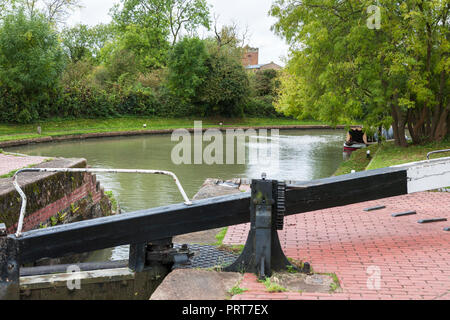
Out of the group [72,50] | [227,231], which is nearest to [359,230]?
[227,231]

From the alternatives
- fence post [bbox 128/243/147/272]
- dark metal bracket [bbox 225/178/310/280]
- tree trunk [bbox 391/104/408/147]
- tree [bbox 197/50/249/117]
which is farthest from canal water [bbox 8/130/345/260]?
tree [bbox 197/50/249/117]

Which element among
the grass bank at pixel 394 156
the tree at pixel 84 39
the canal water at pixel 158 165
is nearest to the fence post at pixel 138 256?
the canal water at pixel 158 165

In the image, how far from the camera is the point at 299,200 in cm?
441

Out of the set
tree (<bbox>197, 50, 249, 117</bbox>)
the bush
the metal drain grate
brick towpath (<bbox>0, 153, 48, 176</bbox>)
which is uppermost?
tree (<bbox>197, 50, 249, 117</bbox>)

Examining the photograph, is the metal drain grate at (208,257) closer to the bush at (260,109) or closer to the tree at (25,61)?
the tree at (25,61)

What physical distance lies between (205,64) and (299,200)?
36352 mm

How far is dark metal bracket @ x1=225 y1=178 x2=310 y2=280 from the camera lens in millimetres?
3949

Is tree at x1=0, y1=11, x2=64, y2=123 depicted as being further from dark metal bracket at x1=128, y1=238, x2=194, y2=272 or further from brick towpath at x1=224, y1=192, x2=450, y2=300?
dark metal bracket at x1=128, y1=238, x2=194, y2=272

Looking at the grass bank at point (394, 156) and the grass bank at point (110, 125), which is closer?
the grass bank at point (394, 156)

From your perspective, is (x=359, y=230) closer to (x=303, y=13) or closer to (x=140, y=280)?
(x=140, y=280)

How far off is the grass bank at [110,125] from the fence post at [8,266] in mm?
21065

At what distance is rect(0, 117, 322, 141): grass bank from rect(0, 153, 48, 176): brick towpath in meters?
14.6

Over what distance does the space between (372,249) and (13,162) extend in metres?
7.25

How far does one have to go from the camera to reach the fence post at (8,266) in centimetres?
406
